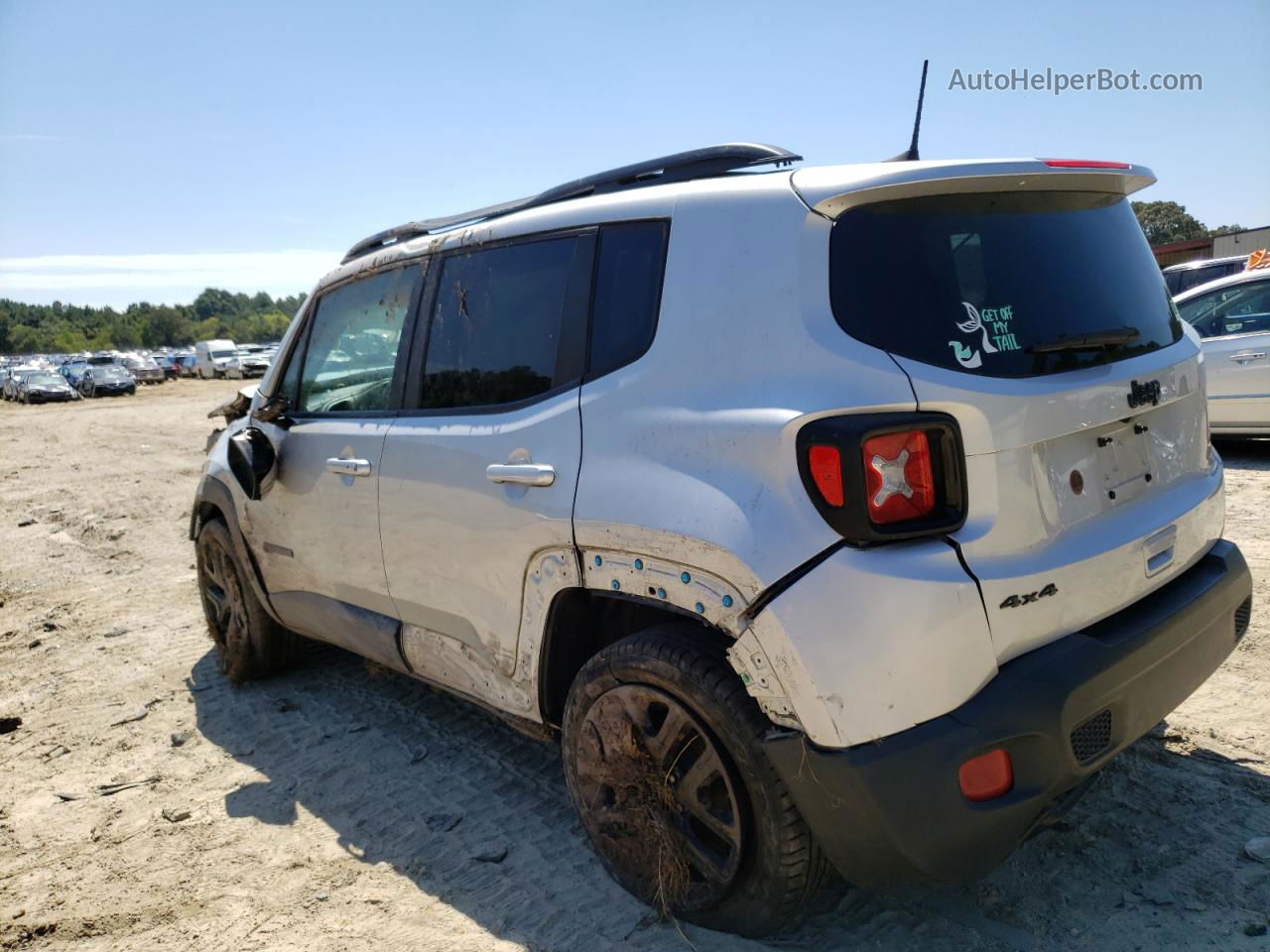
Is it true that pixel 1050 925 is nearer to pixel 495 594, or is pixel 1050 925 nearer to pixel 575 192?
pixel 495 594

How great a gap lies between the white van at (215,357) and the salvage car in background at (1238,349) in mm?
47467

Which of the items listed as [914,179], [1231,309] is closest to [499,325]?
[914,179]

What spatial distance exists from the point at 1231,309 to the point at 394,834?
338 inches

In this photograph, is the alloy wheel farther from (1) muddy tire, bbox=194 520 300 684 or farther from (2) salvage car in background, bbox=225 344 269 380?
(2) salvage car in background, bbox=225 344 269 380

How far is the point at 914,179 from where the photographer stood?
229 centimetres

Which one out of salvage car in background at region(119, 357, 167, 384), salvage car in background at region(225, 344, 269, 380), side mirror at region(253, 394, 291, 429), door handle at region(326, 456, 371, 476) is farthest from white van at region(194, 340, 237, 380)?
door handle at region(326, 456, 371, 476)

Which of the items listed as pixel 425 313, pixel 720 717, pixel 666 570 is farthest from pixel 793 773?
pixel 425 313

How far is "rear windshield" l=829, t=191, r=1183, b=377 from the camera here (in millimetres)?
2234

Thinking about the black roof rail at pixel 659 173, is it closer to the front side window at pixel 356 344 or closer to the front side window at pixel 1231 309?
the front side window at pixel 356 344

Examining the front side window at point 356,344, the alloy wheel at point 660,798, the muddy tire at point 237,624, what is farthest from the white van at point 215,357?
the alloy wheel at point 660,798

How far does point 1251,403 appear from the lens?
8.19m

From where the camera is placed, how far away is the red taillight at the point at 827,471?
6.89 feet

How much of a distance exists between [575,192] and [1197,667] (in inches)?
94.5

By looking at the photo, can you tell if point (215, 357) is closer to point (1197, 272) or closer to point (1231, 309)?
point (1197, 272)
